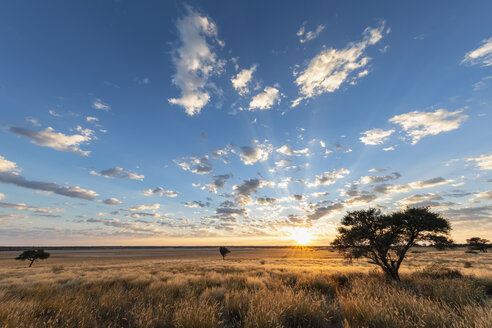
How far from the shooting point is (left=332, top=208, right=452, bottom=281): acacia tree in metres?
14.9

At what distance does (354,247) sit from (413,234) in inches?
162

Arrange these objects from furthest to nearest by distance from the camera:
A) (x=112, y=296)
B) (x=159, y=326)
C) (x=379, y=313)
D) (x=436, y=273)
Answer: (x=436, y=273) < (x=112, y=296) < (x=159, y=326) < (x=379, y=313)

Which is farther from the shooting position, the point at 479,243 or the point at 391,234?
the point at 479,243

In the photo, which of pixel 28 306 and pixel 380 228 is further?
pixel 380 228

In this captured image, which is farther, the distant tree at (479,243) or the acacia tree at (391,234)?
the distant tree at (479,243)

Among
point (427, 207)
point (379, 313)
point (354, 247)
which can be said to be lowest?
point (379, 313)

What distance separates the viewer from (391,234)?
15.4 meters

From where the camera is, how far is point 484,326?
4023mm

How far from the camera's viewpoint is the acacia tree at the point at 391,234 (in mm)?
14906

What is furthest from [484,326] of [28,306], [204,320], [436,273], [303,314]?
[436,273]

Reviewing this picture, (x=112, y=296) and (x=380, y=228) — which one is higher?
(x=380, y=228)

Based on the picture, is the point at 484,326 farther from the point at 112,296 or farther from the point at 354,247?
the point at 354,247

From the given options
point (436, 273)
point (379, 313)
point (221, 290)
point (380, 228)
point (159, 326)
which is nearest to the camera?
point (379, 313)

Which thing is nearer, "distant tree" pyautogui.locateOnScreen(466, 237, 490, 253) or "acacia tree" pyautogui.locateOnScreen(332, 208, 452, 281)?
"acacia tree" pyautogui.locateOnScreen(332, 208, 452, 281)
